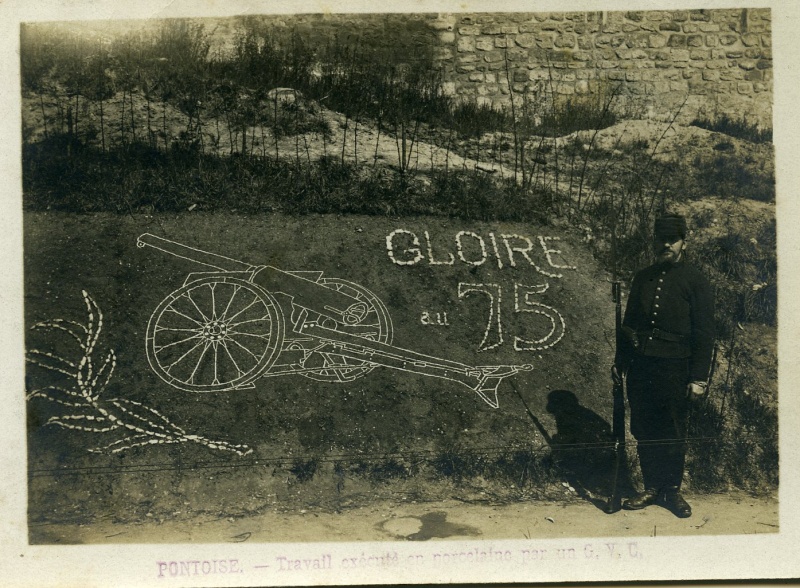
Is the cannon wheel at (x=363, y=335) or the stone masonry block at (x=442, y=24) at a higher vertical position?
the stone masonry block at (x=442, y=24)

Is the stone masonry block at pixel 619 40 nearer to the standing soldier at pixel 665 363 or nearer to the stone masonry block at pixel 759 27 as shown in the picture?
the stone masonry block at pixel 759 27

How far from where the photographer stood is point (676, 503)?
565 centimetres

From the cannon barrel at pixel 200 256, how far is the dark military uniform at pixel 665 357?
10.4ft

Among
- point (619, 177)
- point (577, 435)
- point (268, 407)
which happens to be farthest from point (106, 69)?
point (577, 435)

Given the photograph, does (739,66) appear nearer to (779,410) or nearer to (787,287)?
(787,287)

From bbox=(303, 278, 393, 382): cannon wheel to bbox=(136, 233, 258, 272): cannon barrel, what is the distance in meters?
0.69

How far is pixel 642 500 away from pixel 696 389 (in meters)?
0.99

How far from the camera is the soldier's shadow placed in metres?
5.69

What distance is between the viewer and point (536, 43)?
5918 millimetres

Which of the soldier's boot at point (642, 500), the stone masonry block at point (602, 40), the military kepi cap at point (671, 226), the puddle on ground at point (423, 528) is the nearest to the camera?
the puddle on ground at point (423, 528)

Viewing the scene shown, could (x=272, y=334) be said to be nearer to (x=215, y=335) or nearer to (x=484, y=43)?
(x=215, y=335)

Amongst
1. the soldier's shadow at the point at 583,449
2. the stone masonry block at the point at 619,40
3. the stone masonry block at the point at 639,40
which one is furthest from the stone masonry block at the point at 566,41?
the soldier's shadow at the point at 583,449

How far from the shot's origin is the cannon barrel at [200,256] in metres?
5.75

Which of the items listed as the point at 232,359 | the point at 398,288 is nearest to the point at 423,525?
the point at 398,288
